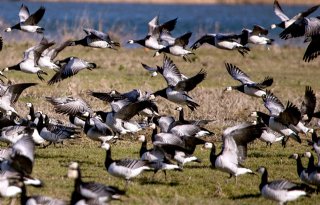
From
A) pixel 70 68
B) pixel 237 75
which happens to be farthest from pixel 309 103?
pixel 70 68

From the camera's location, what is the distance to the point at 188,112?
1877cm

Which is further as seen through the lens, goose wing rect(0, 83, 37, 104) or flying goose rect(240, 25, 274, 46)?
flying goose rect(240, 25, 274, 46)

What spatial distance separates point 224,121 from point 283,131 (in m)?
3.66

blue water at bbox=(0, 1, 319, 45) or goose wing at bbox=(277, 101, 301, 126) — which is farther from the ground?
goose wing at bbox=(277, 101, 301, 126)

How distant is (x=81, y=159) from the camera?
1395 centimetres

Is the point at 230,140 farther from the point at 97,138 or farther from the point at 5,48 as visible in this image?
the point at 5,48

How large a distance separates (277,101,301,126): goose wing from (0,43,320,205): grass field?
2.36ft

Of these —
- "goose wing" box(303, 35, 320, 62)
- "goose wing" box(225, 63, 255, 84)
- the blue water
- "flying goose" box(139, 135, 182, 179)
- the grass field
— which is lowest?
the blue water

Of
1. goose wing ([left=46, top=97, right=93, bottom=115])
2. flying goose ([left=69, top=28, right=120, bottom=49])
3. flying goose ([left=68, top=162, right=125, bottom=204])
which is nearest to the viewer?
flying goose ([left=68, top=162, right=125, bottom=204])

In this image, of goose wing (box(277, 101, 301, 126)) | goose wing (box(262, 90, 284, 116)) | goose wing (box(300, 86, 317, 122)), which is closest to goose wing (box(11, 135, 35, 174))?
goose wing (box(277, 101, 301, 126))

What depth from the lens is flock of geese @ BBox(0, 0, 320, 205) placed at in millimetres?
10516

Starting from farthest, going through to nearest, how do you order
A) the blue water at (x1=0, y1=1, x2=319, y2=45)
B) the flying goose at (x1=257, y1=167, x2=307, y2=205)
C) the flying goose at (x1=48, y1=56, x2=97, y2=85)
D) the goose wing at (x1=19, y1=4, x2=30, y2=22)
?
the blue water at (x1=0, y1=1, x2=319, y2=45) → the goose wing at (x1=19, y1=4, x2=30, y2=22) → the flying goose at (x1=48, y1=56, x2=97, y2=85) → the flying goose at (x1=257, y1=167, x2=307, y2=205)

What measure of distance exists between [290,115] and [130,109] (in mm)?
2759

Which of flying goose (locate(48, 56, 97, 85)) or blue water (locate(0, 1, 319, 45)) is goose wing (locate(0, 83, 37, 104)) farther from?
blue water (locate(0, 1, 319, 45))
